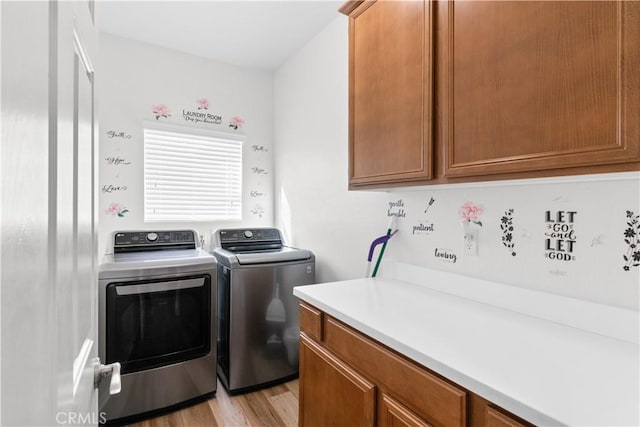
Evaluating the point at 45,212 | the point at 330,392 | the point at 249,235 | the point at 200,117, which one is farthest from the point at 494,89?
the point at 200,117

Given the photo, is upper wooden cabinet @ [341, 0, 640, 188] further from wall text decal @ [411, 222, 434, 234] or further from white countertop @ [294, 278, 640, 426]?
white countertop @ [294, 278, 640, 426]

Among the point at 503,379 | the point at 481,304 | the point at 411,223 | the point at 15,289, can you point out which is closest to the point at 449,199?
the point at 411,223

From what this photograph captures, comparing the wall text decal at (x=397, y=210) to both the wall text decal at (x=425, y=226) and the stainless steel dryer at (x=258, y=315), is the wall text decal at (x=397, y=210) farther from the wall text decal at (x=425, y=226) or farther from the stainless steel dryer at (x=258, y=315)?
the stainless steel dryer at (x=258, y=315)

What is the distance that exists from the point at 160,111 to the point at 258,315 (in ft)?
6.18

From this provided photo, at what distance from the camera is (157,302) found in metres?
2.06

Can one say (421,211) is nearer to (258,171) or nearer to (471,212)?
(471,212)

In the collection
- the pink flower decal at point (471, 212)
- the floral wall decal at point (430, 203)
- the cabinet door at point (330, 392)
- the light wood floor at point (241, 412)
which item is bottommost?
the light wood floor at point (241, 412)

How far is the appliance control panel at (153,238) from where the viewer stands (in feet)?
7.73

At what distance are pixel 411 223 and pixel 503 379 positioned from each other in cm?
105

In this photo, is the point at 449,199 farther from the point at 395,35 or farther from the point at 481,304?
the point at 395,35

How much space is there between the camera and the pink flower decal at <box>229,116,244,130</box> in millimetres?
3045

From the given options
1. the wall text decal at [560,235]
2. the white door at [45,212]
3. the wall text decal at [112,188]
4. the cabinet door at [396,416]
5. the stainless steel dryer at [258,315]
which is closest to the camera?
the white door at [45,212]

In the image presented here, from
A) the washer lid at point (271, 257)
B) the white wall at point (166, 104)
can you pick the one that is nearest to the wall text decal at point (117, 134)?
the white wall at point (166, 104)

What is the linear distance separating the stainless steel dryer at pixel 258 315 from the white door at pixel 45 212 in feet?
5.13
